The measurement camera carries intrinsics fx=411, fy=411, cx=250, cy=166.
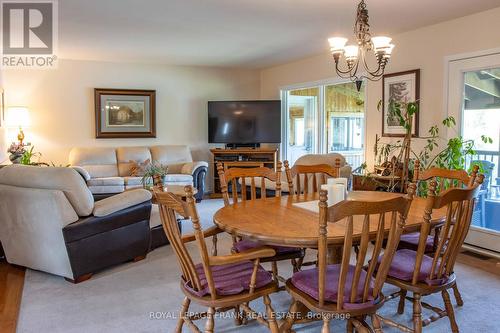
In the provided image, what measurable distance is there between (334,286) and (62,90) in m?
A: 6.12

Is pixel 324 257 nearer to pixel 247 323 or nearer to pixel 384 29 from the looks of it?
pixel 247 323

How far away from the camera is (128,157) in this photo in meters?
6.81

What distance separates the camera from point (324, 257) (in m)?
1.78

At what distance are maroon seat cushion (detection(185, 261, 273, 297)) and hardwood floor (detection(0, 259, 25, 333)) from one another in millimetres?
1355

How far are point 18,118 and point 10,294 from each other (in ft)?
12.6

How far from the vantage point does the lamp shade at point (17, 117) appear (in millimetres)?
6070

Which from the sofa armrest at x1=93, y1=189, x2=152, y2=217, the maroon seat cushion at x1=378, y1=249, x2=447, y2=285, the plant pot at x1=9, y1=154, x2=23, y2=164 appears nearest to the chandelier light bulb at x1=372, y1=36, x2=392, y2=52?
the maroon seat cushion at x1=378, y1=249, x2=447, y2=285

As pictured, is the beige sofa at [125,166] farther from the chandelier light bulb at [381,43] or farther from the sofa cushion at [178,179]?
the chandelier light bulb at [381,43]

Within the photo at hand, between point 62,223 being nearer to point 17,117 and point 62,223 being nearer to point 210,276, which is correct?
point 210,276

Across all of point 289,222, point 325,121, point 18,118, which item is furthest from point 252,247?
point 18,118

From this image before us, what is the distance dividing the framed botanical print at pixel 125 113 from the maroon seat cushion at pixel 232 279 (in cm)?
531

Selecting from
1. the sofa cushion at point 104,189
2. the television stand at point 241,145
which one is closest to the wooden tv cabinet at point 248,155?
→ the television stand at point 241,145

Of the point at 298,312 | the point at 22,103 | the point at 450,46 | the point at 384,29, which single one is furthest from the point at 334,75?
the point at 22,103
